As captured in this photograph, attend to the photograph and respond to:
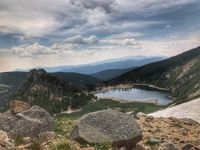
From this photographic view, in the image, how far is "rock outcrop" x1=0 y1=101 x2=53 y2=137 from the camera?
82.8ft

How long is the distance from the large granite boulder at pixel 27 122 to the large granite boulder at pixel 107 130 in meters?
3.20

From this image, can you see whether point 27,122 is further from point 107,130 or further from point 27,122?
point 107,130

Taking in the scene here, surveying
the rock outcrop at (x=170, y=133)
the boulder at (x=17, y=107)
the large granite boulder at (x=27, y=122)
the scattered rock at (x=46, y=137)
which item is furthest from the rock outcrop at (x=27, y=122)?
the rock outcrop at (x=170, y=133)

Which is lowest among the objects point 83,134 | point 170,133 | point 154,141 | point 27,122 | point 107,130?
point 170,133

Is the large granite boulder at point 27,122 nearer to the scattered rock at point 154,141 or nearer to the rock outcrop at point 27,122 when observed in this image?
the rock outcrop at point 27,122

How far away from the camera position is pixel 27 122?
2562 cm

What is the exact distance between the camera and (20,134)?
82.0ft

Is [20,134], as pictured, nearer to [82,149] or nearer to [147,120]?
[82,149]

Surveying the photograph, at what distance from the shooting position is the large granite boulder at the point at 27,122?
25250 millimetres

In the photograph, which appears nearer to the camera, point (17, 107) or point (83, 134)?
point (83, 134)

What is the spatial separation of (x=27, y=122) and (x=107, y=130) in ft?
18.3

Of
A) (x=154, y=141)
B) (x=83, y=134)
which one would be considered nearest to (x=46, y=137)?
(x=83, y=134)

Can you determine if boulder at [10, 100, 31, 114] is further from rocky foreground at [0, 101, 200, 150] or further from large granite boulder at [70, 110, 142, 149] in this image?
large granite boulder at [70, 110, 142, 149]

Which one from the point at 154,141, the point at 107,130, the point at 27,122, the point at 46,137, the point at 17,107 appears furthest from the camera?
the point at 17,107
